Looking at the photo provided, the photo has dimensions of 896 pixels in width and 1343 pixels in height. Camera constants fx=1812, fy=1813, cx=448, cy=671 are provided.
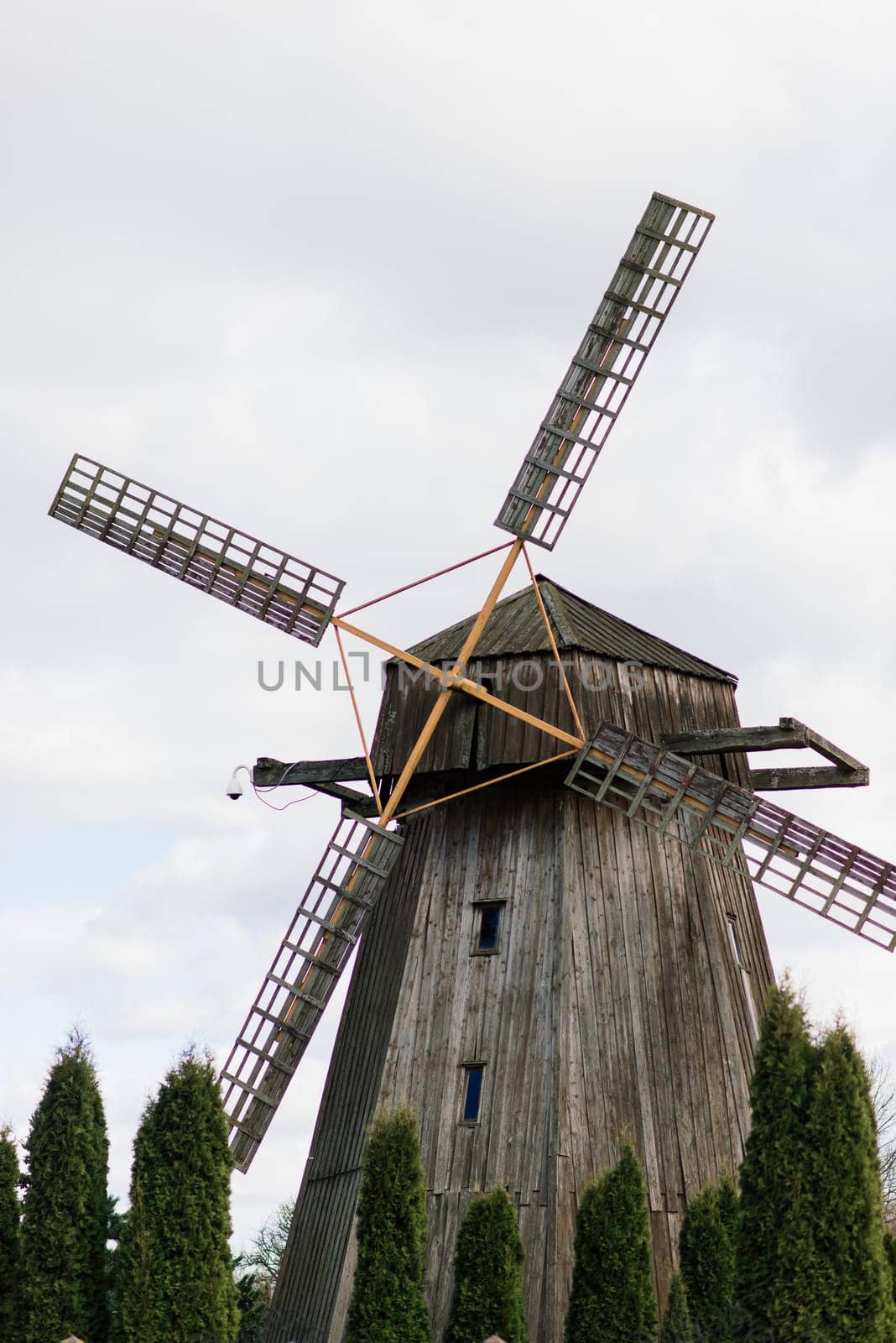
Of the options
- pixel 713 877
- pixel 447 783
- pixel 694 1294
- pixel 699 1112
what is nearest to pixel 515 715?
pixel 447 783

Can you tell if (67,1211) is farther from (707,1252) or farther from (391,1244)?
(707,1252)

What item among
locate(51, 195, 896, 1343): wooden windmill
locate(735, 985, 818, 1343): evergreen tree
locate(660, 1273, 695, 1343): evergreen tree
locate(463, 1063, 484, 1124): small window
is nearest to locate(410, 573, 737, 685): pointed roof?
locate(51, 195, 896, 1343): wooden windmill

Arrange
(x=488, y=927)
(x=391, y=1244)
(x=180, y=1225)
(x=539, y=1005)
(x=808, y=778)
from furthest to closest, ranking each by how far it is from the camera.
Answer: (x=808, y=778) → (x=488, y=927) → (x=539, y=1005) → (x=391, y=1244) → (x=180, y=1225)

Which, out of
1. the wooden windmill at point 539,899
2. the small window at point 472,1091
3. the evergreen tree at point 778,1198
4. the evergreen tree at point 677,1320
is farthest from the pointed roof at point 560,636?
the evergreen tree at point 677,1320

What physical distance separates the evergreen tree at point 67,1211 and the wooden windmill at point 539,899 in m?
1.66

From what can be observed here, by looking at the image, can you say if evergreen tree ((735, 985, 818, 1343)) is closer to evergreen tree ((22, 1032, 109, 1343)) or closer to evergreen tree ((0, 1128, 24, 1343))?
evergreen tree ((22, 1032, 109, 1343))

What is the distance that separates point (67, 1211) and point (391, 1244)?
2987mm

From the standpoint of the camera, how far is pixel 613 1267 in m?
16.4

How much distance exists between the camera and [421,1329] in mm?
15898

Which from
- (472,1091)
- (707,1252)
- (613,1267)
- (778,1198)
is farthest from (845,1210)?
(472,1091)

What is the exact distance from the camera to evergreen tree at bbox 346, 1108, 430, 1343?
15.7 metres

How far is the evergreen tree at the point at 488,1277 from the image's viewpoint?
644 inches

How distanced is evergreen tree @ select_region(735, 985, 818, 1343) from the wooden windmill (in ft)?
10.7

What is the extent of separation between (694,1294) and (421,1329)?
281cm
